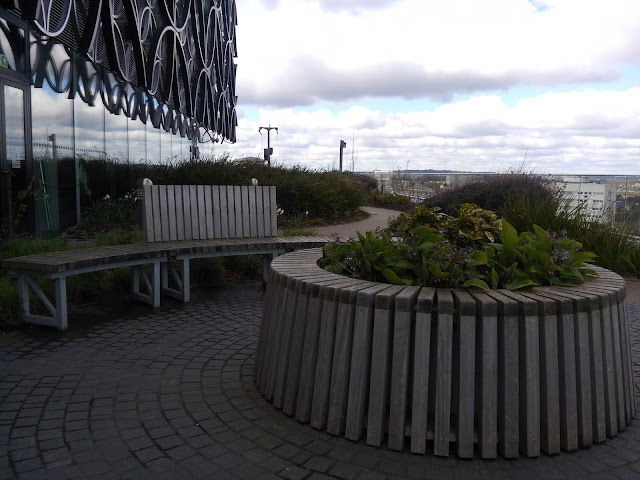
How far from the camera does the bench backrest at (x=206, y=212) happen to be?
6.55m

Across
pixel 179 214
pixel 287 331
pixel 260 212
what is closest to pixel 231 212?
pixel 260 212

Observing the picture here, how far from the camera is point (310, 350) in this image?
3.09 metres

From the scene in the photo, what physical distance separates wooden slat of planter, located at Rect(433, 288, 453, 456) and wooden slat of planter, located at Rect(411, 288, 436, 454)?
0.17 feet

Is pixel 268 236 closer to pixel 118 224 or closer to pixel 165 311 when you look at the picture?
pixel 165 311

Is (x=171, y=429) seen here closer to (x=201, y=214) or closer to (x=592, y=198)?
(x=201, y=214)

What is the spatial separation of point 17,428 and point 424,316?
234cm

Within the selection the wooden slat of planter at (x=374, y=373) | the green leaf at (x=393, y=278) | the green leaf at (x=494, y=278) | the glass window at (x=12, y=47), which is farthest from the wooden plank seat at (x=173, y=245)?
the glass window at (x=12, y=47)

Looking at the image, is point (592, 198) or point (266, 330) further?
point (592, 198)

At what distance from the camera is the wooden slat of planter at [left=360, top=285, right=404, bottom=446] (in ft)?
9.27

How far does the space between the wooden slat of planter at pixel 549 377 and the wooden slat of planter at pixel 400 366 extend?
2.13 feet

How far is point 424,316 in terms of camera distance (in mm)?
2768

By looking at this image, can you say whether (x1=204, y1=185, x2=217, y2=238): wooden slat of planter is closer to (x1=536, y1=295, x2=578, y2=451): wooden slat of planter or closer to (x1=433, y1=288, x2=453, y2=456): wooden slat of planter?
(x1=433, y1=288, x2=453, y2=456): wooden slat of planter

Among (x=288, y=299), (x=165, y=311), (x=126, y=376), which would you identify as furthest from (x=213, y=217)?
(x=288, y=299)

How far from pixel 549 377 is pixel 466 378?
0.43 metres
